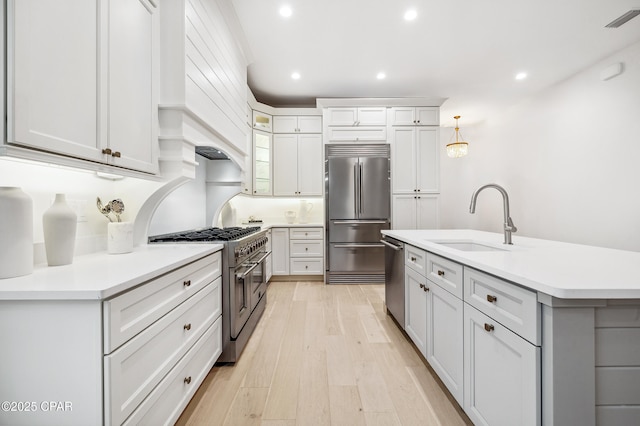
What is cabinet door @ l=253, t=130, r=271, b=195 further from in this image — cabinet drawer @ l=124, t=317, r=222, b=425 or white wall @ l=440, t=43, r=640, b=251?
white wall @ l=440, t=43, r=640, b=251

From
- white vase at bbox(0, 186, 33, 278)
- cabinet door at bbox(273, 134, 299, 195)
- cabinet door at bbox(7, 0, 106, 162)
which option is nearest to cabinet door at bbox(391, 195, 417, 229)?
cabinet door at bbox(273, 134, 299, 195)

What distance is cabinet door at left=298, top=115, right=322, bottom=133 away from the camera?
4.68m

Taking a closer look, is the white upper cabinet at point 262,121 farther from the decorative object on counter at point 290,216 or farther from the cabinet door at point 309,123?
the decorative object on counter at point 290,216

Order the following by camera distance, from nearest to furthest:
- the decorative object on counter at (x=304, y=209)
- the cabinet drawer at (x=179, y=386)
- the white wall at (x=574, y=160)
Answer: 1. the cabinet drawer at (x=179, y=386)
2. the white wall at (x=574, y=160)
3. the decorative object on counter at (x=304, y=209)

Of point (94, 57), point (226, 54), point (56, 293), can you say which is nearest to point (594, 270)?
point (56, 293)

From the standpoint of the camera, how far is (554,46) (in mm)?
3330

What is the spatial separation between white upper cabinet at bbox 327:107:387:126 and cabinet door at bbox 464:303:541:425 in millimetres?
3556

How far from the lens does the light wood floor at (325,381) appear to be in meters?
1.52

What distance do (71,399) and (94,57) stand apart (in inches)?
52.7

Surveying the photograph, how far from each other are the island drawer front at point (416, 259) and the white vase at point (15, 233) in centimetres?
206

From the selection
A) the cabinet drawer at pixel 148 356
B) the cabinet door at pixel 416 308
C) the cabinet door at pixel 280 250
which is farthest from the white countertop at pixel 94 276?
the cabinet door at pixel 280 250

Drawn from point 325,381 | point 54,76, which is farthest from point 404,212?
point 54,76

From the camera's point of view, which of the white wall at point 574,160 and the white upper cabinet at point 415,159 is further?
the white upper cabinet at point 415,159

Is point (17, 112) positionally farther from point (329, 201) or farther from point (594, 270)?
point (329, 201)
